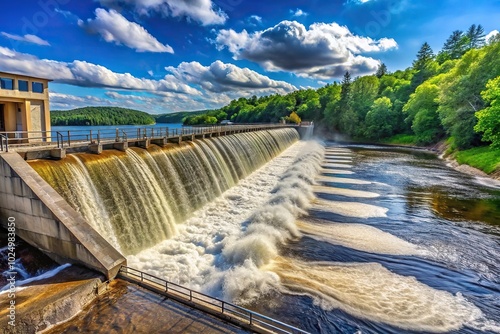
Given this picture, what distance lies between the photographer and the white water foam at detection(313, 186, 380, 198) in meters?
24.7

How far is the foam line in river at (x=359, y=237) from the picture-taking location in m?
14.2

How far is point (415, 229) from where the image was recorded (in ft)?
55.2

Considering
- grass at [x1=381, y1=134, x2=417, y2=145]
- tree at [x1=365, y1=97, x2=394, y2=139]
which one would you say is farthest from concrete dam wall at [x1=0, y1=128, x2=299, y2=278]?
tree at [x1=365, y1=97, x2=394, y2=139]

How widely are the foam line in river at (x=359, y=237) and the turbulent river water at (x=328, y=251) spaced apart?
0.06 m

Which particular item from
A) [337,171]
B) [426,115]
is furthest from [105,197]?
[426,115]

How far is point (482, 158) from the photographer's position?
115 ft

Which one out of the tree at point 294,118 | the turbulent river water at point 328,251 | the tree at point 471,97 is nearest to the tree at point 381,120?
the tree at point 471,97

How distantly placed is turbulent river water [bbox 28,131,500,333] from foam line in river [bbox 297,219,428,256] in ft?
0.20

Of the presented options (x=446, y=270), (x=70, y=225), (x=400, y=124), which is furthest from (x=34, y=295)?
(x=400, y=124)

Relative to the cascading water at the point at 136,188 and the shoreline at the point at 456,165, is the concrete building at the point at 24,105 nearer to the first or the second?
the cascading water at the point at 136,188

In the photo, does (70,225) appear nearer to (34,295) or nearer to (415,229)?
(34,295)

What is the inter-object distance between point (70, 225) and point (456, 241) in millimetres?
18885

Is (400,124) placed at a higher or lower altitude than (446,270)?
higher

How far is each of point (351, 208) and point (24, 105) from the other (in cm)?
2584
